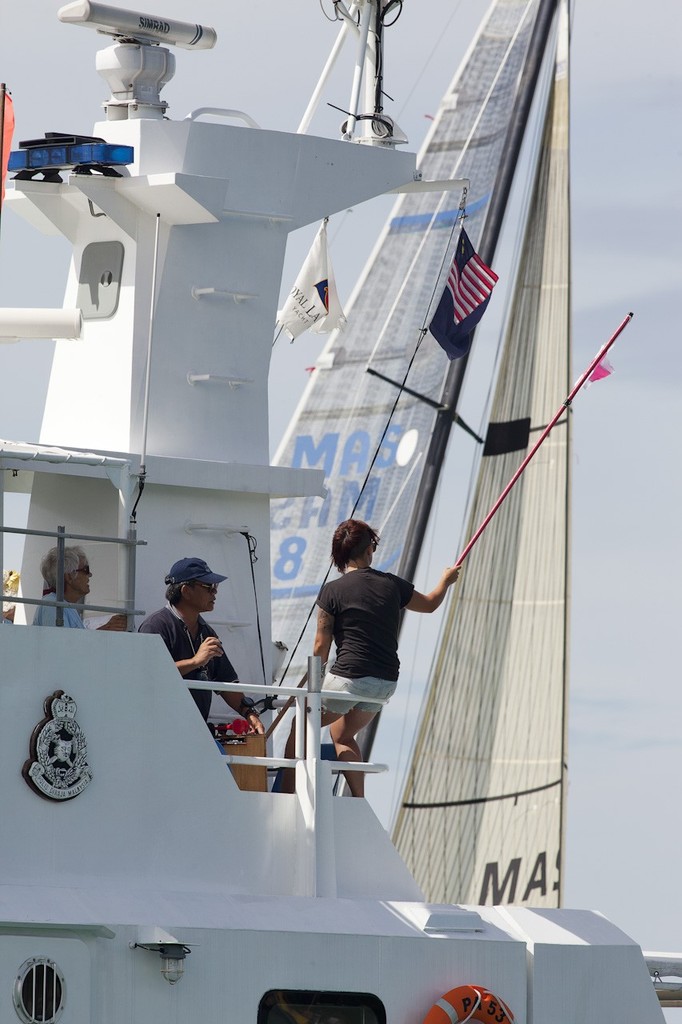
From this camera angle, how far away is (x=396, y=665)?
11.6 metres

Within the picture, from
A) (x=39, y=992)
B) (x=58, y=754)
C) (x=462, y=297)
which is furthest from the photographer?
(x=462, y=297)

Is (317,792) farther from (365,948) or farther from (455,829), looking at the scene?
(455,829)

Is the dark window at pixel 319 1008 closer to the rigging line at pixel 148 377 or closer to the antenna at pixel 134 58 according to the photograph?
the rigging line at pixel 148 377

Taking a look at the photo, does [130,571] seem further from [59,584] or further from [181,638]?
[181,638]

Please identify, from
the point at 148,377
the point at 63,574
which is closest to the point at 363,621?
the point at 63,574

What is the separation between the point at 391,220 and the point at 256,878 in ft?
60.7

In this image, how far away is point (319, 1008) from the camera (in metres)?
10.3

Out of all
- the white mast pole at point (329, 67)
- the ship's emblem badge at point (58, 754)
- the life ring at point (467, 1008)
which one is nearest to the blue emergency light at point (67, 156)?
the white mast pole at point (329, 67)

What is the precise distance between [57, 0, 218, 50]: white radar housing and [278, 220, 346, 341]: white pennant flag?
1.70m

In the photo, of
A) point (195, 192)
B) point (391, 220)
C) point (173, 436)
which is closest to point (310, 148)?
point (195, 192)

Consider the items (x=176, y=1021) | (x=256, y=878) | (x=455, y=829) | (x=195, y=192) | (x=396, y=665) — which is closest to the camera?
(x=176, y=1021)

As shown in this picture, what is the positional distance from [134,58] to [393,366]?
13.9 meters

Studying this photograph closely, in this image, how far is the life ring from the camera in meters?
10.5

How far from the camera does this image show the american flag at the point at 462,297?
1532 cm
